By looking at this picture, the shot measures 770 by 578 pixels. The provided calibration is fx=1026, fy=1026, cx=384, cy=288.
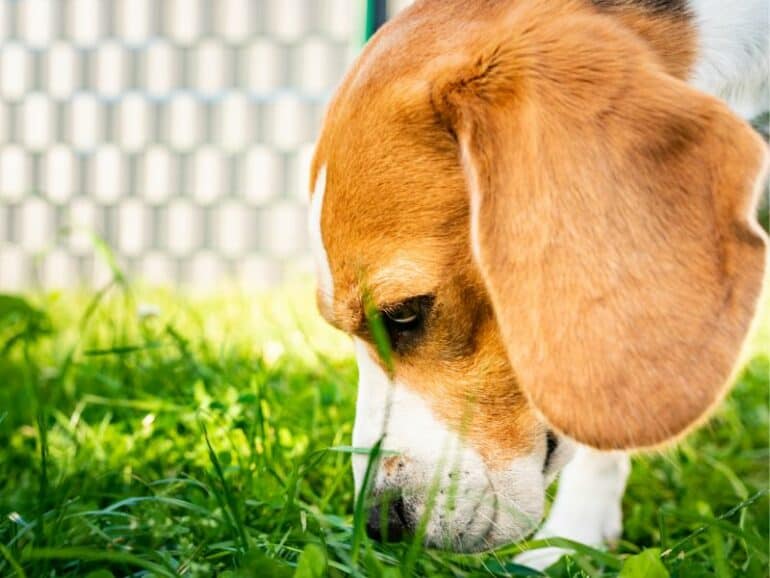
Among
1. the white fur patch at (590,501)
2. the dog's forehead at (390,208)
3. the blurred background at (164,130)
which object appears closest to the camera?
the dog's forehead at (390,208)

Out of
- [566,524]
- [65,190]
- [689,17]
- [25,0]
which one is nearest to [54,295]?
[566,524]

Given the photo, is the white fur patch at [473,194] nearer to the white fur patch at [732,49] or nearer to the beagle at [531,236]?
the beagle at [531,236]

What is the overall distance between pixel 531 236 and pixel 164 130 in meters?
4.86

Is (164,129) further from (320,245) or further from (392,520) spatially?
(392,520)

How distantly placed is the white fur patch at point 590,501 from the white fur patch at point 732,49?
2.64ft

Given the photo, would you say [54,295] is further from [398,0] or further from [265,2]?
[265,2]

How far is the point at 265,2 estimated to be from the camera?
5.98 m

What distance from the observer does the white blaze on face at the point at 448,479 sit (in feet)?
5.81

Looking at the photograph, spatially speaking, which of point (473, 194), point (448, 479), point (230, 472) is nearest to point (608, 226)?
point (473, 194)

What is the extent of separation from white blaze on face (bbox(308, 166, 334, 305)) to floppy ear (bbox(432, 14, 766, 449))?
1.28 ft

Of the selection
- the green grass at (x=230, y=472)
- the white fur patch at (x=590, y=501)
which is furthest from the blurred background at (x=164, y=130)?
the white fur patch at (x=590, y=501)

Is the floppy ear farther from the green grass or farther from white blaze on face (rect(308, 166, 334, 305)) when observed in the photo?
white blaze on face (rect(308, 166, 334, 305))

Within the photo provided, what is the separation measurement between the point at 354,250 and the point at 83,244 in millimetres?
4643

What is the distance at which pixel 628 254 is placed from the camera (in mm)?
1528
